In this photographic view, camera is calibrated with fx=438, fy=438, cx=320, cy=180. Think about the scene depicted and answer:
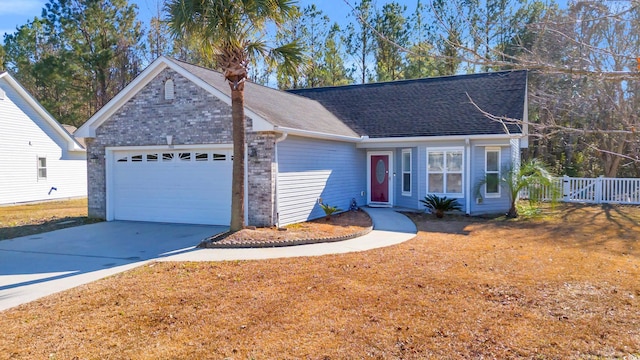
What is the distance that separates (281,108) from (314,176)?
2.45 metres

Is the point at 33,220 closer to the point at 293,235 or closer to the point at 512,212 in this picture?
the point at 293,235

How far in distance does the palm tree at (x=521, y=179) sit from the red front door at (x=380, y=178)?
11.0 ft

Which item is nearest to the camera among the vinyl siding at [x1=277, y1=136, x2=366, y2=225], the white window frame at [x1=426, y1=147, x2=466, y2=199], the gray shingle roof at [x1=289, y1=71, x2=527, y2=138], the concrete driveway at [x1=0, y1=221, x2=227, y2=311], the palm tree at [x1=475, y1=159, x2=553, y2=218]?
the concrete driveway at [x1=0, y1=221, x2=227, y2=311]

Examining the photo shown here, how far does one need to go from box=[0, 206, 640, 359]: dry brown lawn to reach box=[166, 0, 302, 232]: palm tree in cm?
343

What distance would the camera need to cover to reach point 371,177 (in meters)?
16.5

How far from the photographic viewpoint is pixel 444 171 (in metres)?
14.6

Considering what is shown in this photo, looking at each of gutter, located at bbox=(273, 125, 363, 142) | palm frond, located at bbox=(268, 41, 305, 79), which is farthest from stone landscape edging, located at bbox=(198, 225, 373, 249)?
palm frond, located at bbox=(268, 41, 305, 79)

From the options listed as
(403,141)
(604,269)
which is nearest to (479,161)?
(403,141)

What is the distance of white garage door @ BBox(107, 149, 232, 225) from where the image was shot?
12461 mm

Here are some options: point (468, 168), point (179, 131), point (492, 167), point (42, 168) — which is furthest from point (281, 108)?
point (42, 168)

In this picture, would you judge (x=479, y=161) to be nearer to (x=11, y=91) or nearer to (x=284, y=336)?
(x=284, y=336)

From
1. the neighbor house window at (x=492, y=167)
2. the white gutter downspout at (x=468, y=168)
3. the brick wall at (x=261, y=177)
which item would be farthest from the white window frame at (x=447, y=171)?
the brick wall at (x=261, y=177)

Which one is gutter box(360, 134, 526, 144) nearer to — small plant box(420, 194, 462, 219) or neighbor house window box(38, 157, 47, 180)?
small plant box(420, 194, 462, 219)

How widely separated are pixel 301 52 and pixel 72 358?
783 centimetres
